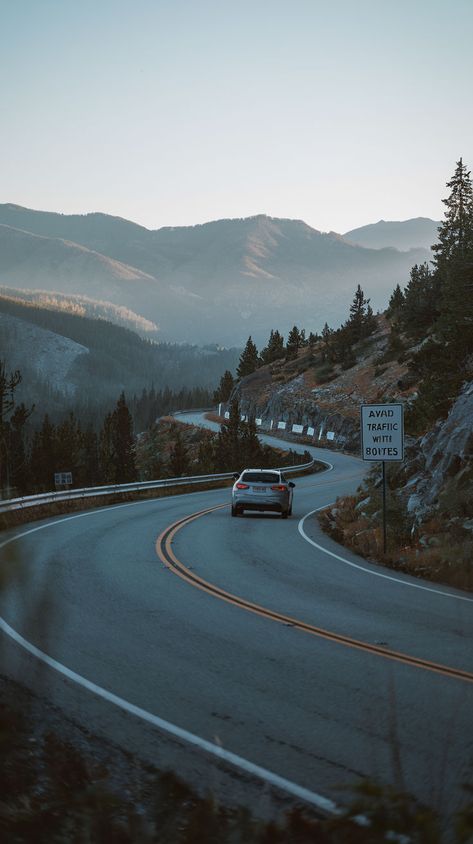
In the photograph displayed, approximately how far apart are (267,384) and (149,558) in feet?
300

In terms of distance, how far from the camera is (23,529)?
22.4 metres

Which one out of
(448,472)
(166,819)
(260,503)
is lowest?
(260,503)

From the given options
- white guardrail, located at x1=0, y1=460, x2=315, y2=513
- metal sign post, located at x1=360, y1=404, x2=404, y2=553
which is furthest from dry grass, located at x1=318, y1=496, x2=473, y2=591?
white guardrail, located at x1=0, y1=460, x2=315, y2=513

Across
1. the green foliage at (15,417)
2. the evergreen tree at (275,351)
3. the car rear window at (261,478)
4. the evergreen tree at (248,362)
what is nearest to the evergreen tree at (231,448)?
the green foliage at (15,417)

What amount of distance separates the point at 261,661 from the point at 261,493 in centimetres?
1855

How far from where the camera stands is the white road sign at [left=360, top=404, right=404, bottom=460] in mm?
18375

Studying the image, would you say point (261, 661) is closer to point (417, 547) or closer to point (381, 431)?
point (417, 547)

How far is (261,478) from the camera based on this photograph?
27297 mm

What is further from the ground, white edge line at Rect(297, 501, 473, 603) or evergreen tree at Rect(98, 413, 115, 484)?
white edge line at Rect(297, 501, 473, 603)

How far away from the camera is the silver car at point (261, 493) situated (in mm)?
26906

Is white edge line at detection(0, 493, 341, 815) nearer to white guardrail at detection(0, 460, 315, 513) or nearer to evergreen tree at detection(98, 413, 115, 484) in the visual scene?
white guardrail at detection(0, 460, 315, 513)

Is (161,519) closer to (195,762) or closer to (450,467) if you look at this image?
(450,467)

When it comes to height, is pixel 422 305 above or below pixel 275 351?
Answer: below

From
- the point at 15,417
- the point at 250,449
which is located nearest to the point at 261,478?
the point at 250,449
